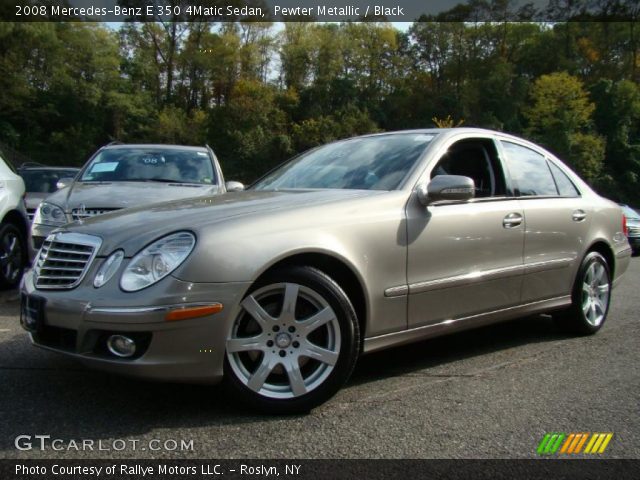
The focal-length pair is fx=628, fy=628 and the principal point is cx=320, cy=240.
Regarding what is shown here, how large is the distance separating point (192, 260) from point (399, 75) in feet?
334

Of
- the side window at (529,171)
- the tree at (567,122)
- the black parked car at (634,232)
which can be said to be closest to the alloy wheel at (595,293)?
the side window at (529,171)

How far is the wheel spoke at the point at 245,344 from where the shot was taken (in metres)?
2.93

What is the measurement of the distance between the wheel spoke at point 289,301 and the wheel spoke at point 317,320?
0.26ft

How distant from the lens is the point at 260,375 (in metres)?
2.99

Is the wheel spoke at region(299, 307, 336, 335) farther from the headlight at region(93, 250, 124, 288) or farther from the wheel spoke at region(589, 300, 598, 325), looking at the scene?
the wheel spoke at region(589, 300, 598, 325)

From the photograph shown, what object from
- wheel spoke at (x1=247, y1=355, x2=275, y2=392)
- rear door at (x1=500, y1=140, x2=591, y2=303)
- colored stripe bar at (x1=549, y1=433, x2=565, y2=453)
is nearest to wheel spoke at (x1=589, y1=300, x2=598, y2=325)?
rear door at (x1=500, y1=140, x2=591, y2=303)

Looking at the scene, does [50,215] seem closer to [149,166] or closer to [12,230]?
[12,230]

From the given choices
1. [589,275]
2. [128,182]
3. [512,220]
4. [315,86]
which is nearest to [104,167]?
[128,182]

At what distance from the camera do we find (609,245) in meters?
5.18

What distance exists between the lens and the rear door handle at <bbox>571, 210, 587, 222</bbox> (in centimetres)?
480

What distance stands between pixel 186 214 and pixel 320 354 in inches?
38.3

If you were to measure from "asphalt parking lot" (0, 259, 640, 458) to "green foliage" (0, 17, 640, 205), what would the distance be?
201 feet

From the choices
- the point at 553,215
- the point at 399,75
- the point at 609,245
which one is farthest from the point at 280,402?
the point at 399,75

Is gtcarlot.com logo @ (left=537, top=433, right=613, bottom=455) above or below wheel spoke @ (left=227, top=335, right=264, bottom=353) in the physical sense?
below
